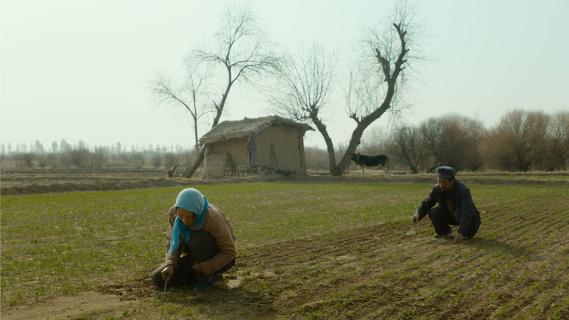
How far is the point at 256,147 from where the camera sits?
2859cm

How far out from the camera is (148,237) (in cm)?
866

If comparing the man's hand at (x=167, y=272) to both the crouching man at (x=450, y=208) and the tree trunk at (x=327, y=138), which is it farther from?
the tree trunk at (x=327, y=138)

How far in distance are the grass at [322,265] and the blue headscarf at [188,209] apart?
0.53 metres

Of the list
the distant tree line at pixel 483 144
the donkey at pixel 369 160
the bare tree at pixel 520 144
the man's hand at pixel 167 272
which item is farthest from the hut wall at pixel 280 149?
the man's hand at pixel 167 272

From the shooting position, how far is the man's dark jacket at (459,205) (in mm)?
7754

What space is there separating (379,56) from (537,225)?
22806 mm

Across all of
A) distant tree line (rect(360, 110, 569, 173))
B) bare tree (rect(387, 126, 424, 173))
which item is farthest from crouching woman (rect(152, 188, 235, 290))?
bare tree (rect(387, 126, 424, 173))

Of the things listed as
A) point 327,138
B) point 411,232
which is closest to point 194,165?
point 327,138

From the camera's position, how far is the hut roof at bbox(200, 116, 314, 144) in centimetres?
2862

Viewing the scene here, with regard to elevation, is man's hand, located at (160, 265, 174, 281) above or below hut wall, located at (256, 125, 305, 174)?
below

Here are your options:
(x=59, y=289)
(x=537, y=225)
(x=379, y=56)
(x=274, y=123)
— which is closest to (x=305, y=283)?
(x=59, y=289)

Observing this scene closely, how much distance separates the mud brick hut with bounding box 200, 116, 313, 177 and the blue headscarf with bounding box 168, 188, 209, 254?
22880 mm

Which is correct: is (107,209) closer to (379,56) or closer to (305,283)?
(305,283)

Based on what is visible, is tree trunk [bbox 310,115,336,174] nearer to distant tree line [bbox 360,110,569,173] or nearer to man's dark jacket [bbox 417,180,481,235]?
distant tree line [bbox 360,110,569,173]
